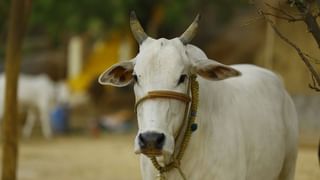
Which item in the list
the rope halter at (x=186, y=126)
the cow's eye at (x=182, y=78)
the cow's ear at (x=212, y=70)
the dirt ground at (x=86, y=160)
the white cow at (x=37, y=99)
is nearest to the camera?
the cow's eye at (x=182, y=78)

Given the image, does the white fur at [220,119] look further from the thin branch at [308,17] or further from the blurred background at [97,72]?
the blurred background at [97,72]

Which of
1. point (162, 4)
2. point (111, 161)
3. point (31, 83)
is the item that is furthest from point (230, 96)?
point (162, 4)

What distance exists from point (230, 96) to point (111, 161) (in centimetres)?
766

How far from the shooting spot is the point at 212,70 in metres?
4.62

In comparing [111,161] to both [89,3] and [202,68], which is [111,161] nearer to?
[89,3]

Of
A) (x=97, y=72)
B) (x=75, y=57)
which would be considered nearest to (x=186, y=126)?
(x=97, y=72)

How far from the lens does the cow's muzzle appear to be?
13.3 feet

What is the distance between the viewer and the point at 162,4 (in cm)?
1923

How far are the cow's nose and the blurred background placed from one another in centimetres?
488

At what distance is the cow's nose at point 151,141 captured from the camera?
4.05 meters

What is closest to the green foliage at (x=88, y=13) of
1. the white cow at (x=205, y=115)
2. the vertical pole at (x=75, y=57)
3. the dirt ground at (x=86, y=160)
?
the dirt ground at (x=86, y=160)

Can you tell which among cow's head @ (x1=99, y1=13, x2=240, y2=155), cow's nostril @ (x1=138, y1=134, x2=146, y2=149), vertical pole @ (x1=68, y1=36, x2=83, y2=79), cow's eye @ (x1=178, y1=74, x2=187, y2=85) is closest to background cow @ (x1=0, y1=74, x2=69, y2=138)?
vertical pole @ (x1=68, y1=36, x2=83, y2=79)

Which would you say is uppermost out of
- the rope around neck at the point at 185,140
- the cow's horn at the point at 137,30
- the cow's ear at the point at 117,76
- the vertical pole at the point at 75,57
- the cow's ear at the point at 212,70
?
the cow's horn at the point at 137,30

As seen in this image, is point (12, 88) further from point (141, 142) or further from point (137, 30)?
point (141, 142)
